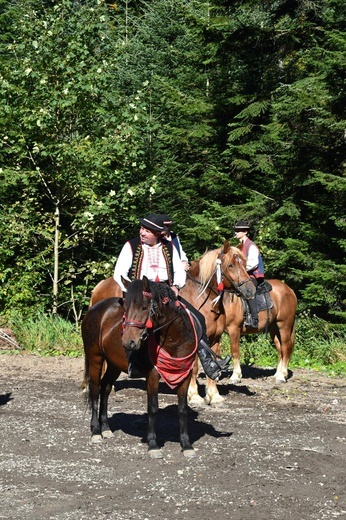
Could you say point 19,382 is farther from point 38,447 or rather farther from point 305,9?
point 305,9

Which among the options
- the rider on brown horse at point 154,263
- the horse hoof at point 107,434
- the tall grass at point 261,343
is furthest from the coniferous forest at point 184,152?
the horse hoof at point 107,434

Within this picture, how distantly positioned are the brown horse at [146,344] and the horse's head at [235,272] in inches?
83.8

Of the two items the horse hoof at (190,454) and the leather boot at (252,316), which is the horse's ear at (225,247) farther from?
the horse hoof at (190,454)

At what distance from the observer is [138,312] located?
721 centimetres

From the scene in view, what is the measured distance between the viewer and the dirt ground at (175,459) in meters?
6.22

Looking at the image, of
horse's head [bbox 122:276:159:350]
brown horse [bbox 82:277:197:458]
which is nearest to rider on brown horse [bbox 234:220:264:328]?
brown horse [bbox 82:277:197:458]

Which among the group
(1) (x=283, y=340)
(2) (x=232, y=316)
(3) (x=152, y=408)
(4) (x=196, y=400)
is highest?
(2) (x=232, y=316)

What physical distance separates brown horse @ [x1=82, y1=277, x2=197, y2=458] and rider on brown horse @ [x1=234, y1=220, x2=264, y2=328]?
160 inches

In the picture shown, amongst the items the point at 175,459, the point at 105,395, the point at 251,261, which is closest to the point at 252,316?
the point at 251,261

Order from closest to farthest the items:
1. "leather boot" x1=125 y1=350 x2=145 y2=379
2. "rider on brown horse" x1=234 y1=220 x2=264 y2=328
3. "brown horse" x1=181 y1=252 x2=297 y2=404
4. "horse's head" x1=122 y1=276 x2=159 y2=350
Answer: "horse's head" x1=122 y1=276 x2=159 y2=350 < "leather boot" x1=125 y1=350 x2=145 y2=379 < "brown horse" x1=181 y1=252 x2=297 y2=404 < "rider on brown horse" x1=234 y1=220 x2=264 y2=328

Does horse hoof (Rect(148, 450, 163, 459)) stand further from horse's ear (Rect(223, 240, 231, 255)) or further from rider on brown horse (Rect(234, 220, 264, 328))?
rider on brown horse (Rect(234, 220, 264, 328))

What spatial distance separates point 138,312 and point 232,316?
5.49 metres

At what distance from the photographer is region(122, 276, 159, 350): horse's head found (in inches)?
281

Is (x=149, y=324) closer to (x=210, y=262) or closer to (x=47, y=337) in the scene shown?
(x=210, y=262)
